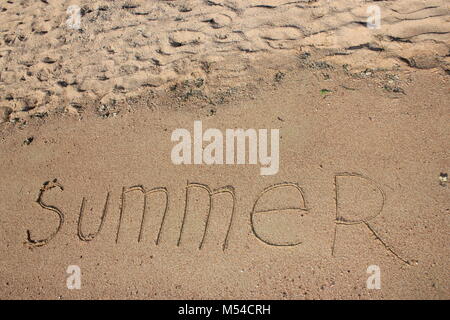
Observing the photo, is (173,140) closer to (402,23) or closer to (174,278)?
(174,278)

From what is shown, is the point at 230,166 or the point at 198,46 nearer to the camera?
the point at 230,166

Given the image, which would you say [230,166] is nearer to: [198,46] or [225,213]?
[225,213]

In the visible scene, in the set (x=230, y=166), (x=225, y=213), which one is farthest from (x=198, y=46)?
(x=225, y=213)

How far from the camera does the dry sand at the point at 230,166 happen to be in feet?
11.2

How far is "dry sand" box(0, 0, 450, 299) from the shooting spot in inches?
134

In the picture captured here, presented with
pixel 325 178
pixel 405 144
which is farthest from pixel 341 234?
pixel 405 144

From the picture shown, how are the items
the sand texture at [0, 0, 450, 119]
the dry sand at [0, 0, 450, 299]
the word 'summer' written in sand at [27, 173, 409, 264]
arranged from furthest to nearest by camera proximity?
1. the sand texture at [0, 0, 450, 119]
2. the word 'summer' written in sand at [27, 173, 409, 264]
3. the dry sand at [0, 0, 450, 299]

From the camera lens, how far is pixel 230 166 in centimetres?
391

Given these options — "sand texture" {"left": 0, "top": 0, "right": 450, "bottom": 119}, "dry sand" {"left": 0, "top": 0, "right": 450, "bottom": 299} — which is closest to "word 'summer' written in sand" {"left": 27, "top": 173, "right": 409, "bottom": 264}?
"dry sand" {"left": 0, "top": 0, "right": 450, "bottom": 299}

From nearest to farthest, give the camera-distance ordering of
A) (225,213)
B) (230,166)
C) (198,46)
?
(225,213), (230,166), (198,46)

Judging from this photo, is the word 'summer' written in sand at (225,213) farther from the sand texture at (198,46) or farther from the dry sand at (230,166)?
the sand texture at (198,46)

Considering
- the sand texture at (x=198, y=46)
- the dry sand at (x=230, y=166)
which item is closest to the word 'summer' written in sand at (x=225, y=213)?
the dry sand at (x=230, y=166)

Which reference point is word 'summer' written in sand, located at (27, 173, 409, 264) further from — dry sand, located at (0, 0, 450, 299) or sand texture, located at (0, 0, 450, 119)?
sand texture, located at (0, 0, 450, 119)

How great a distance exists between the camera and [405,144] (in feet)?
12.5
